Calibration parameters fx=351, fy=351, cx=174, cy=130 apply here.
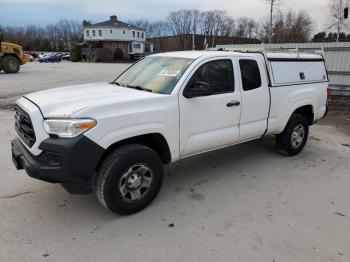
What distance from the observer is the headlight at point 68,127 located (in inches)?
138

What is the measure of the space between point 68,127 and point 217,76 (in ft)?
7.44

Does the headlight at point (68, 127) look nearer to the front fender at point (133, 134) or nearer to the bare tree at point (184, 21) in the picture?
the front fender at point (133, 134)

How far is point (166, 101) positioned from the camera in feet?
13.8

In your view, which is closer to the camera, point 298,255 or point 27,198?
point 298,255

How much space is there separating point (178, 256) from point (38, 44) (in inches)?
4137

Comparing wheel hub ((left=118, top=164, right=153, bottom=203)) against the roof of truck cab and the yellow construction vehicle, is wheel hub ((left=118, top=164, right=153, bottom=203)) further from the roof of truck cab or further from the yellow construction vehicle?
the yellow construction vehicle

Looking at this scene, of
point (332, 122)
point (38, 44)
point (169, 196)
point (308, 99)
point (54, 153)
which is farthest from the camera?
point (38, 44)

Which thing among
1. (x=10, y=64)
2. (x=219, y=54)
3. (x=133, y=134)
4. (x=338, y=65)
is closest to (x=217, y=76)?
(x=219, y=54)

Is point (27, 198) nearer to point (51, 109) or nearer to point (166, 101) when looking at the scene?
point (51, 109)

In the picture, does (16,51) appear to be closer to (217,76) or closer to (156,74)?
(156,74)

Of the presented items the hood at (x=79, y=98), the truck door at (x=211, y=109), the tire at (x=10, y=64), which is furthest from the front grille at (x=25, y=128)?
the tire at (x=10, y=64)

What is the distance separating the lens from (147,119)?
13.1ft

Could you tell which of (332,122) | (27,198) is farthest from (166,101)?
(332,122)

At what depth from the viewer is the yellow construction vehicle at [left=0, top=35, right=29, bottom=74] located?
23864mm
